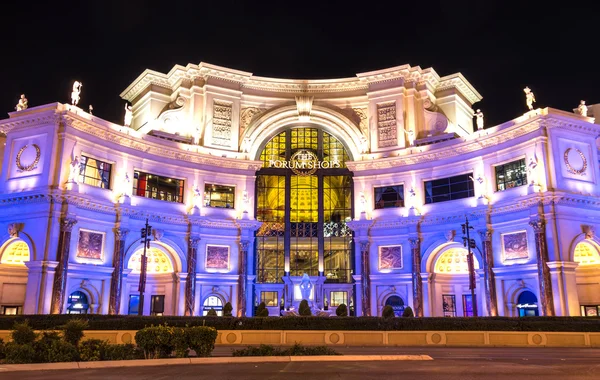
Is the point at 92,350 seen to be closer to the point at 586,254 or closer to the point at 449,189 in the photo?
the point at 449,189

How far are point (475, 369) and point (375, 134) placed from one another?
3876 centimetres

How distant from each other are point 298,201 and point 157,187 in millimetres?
14838

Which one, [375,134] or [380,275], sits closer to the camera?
[380,275]

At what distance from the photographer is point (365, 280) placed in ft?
164

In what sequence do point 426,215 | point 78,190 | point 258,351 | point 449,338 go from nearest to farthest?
→ point 258,351 → point 449,338 → point 78,190 → point 426,215

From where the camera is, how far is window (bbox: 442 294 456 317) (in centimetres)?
4856

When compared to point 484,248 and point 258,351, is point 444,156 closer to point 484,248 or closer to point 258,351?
point 484,248

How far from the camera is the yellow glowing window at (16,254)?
41688 millimetres

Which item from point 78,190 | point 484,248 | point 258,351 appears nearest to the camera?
point 258,351

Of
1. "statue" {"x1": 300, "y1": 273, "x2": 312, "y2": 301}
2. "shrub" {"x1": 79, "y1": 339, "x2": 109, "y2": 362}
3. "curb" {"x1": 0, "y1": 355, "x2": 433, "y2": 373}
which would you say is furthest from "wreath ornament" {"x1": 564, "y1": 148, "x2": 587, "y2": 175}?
"shrub" {"x1": 79, "y1": 339, "x2": 109, "y2": 362}

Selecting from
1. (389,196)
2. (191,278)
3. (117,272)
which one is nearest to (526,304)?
(389,196)

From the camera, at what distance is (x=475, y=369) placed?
17.2 metres

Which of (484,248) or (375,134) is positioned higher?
(375,134)

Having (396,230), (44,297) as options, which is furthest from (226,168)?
(44,297)
